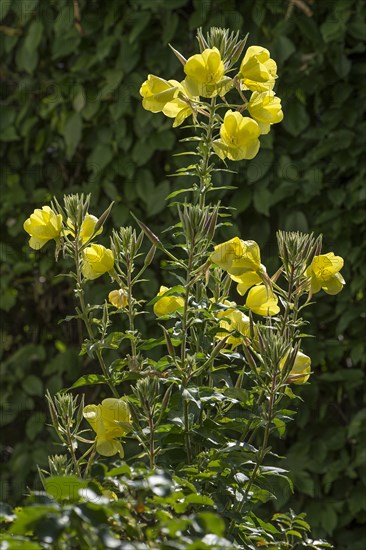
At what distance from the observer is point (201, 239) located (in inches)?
58.4

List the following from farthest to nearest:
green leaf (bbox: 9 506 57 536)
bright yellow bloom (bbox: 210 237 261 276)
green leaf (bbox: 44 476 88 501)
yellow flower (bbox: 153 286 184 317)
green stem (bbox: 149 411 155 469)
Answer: yellow flower (bbox: 153 286 184 317) < bright yellow bloom (bbox: 210 237 261 276) < green stem (bbox: 149 411 155 469) < green leaf (bbox: 44 476 88 501) < green leaf (bbox: 9 506 57 536)

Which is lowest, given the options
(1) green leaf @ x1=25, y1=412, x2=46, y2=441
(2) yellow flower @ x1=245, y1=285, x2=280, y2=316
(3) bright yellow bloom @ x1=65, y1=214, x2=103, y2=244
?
(1) green leaf @ x1=25, y1=412, x2=46, y2=441

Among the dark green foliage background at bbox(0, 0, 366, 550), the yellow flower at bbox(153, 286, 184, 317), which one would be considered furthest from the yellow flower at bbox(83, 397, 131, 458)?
the dark green foliage background at bbox(0, 0, 366, 550)

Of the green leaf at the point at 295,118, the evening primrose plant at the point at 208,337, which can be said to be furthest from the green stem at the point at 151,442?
the green leaf at the point at 295,118

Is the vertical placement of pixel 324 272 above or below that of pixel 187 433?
above

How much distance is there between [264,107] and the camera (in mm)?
1596

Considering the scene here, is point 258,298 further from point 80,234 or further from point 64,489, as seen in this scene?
point 64,489

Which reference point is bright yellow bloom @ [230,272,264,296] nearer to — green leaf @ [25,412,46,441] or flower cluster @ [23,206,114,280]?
flower cluster @ [23,206,114,280]

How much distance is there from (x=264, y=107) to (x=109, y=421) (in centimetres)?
58

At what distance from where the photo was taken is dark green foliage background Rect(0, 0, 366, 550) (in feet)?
9.49

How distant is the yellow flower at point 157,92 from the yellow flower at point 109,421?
1.63ft

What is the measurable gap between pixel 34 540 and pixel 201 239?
564mm

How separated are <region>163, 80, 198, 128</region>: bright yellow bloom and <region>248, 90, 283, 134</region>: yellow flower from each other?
103 millimetres

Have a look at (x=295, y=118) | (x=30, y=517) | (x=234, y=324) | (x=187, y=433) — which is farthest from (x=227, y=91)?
(x=295, y=118)
